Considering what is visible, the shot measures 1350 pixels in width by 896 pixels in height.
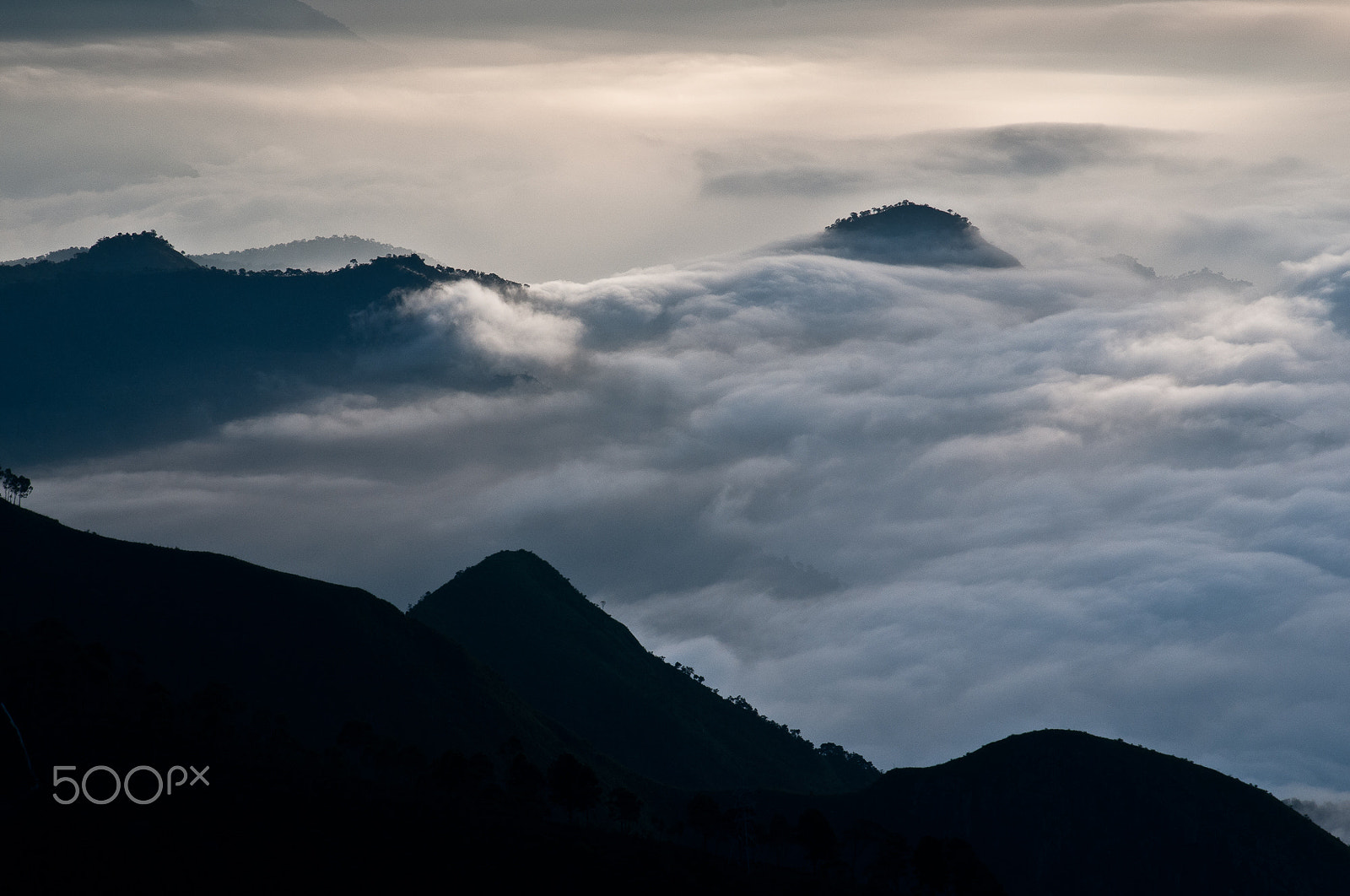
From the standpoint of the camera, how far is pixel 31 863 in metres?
96.1

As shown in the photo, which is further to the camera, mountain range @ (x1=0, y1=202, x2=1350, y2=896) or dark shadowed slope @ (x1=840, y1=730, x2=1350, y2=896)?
dark shadowed slope @ (x1=840, y1=730, x2=1350, y2=896)

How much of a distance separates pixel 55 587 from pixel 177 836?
333 feet

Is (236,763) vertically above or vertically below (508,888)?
above

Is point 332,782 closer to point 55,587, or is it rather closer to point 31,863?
point 31,863

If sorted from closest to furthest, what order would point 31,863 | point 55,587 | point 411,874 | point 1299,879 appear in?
point 31,863 → point 411,874 → point 1299,879 → point 55,587

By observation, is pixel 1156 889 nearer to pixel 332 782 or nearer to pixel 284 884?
pixel 332 782

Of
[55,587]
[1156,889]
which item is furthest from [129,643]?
[1156,889]

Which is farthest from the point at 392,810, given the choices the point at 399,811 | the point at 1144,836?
the point at 1144,836

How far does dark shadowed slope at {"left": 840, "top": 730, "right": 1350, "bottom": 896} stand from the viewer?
598ft

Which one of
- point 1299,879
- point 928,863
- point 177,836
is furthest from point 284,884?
point 1299,879

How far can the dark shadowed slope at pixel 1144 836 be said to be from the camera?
18212cm

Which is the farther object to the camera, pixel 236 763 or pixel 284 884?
pixel 236 763

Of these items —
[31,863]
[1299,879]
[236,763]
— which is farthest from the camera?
[1299,879]

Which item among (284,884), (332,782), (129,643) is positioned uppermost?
(129,643)
